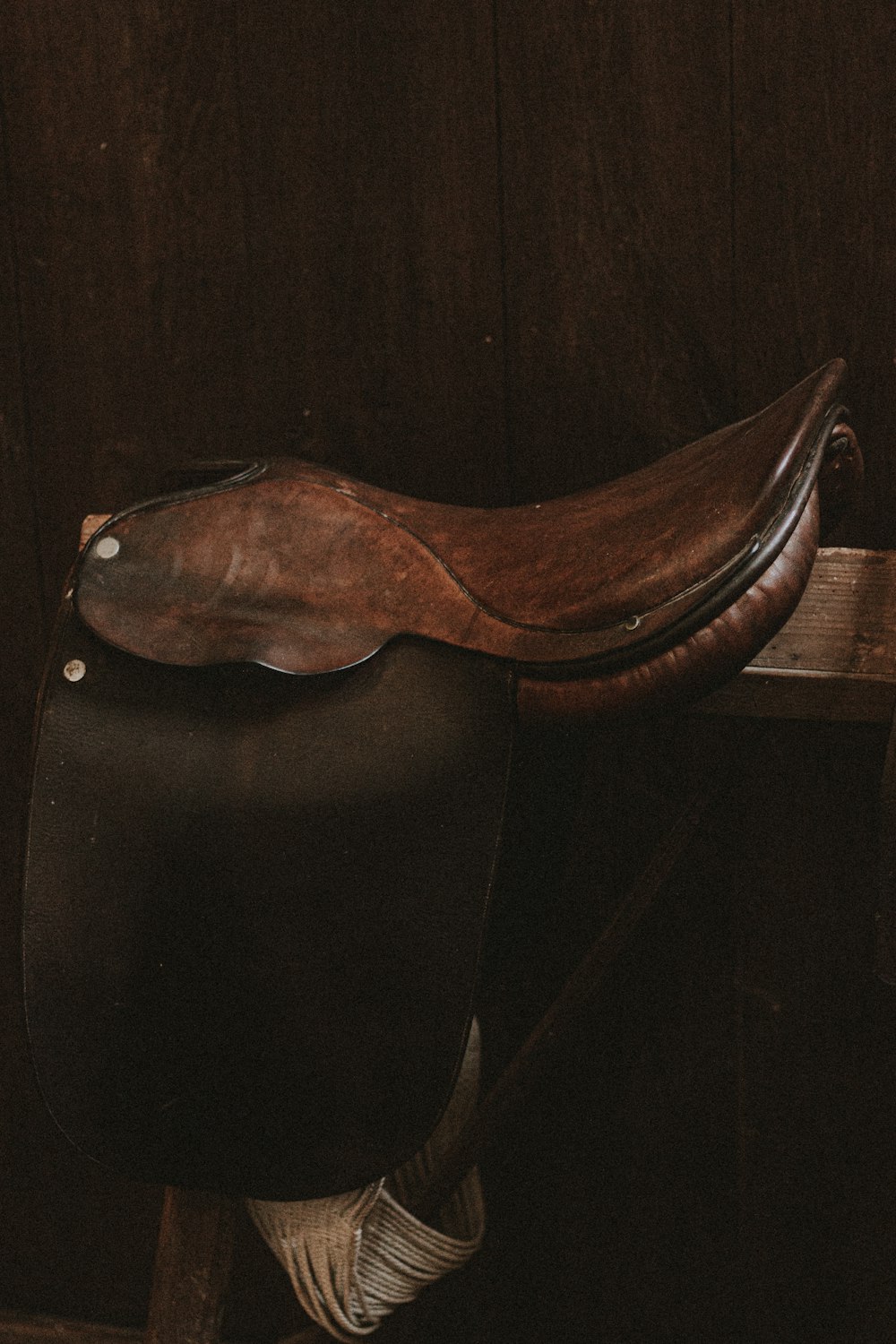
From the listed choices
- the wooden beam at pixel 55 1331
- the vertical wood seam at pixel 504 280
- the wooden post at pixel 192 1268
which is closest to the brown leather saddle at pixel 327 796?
the wooden post at pixel 192 1268

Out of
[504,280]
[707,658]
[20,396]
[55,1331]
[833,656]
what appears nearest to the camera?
[707,658]

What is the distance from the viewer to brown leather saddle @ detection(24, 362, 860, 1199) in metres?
0.59

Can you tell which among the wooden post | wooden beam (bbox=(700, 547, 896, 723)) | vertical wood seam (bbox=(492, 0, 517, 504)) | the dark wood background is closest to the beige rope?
the wooden post

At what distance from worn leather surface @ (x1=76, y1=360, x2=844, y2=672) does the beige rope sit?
0.27 m

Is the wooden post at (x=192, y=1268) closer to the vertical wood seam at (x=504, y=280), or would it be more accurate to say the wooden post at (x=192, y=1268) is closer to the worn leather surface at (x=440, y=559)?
the worn leather surface at (x=440, y=559)

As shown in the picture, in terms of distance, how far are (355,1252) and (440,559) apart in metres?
0.43

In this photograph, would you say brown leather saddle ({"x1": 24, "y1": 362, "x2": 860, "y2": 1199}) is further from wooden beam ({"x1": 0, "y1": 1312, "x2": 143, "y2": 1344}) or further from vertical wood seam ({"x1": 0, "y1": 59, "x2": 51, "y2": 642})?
wooden beam ({"x1": 0, "y1": 1312, "x2": 143, "y2": 1344})

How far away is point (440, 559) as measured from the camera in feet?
2.19

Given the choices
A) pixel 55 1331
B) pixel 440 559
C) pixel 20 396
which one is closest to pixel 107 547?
pixel 440 559

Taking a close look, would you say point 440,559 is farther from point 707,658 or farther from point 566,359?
point 566,359

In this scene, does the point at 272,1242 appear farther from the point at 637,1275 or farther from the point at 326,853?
the point at 637,1275

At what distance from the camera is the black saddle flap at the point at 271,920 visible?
596mm

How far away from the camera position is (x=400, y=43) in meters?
0.88

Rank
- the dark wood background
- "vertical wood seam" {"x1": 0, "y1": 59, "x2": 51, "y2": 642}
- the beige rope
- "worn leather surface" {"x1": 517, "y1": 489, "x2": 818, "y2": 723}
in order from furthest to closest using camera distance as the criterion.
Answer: "vertical wood seam" {"x1": 0, "y1": 59, "x2": 51, "y2": 642} → the dark wood background → the beige rope → "worn leather surface" {"x1": 517, "y1": 489, "x2": 818, "y2": 723}
